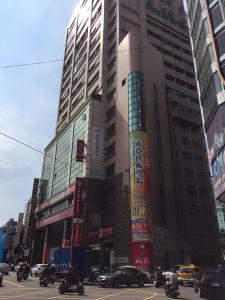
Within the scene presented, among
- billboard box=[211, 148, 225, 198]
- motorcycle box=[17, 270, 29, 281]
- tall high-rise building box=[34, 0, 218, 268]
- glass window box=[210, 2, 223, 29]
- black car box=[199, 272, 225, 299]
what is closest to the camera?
black car box=[199, 272, 225, 299]

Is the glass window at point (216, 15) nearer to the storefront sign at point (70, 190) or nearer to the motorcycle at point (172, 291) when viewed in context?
the motorcycle at point (172, 291)

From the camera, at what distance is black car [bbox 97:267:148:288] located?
26078 millimetres

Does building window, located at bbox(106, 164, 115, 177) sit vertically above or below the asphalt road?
above

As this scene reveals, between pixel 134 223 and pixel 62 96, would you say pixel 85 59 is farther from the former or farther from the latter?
pixel 134 223

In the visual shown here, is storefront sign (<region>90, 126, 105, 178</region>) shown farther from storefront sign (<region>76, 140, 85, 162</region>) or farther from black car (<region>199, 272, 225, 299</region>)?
black car (<region>199, 272, 225, 299</region>)

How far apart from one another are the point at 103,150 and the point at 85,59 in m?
31.2

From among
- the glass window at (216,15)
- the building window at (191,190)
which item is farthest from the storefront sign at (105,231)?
the glass window at (216,15)

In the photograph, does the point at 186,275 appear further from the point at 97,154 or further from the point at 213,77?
the point at 97,154

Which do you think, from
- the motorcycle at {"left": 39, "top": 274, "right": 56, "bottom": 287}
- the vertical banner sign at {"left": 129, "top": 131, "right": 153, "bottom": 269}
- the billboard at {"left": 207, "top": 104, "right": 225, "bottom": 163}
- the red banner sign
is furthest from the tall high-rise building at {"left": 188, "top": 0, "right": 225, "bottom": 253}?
the motorcycle at {"left": 39, "top": 274, "right": 56, "bottom": 287}

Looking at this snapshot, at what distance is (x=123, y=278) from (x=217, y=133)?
53.7 ft

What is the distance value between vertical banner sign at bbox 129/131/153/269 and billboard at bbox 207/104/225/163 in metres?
14.7

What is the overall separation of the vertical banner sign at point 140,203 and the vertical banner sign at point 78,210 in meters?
10.6

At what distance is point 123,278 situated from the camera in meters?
26.6

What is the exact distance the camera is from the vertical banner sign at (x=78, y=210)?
174ft
